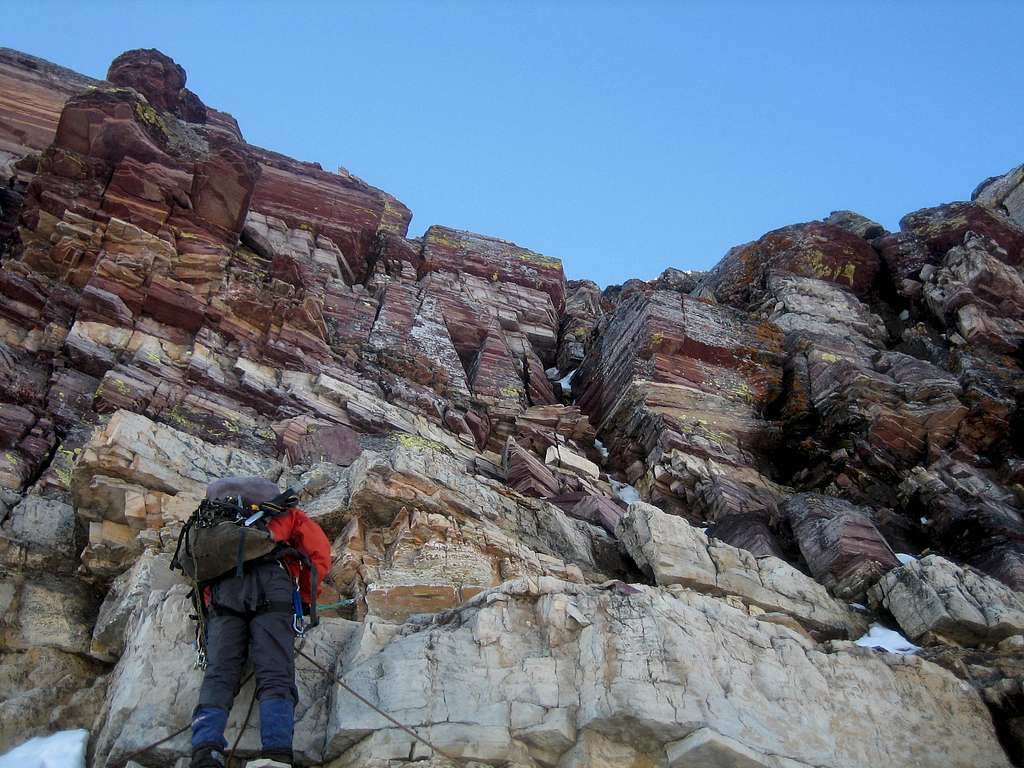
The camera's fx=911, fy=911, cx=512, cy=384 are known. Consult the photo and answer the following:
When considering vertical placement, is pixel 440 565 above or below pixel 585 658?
above

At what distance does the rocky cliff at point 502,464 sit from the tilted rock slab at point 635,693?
0.13 feet

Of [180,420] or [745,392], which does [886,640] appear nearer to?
[180,420]

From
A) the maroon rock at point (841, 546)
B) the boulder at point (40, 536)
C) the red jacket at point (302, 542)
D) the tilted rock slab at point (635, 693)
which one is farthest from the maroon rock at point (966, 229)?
the boulder at point (40, 536)

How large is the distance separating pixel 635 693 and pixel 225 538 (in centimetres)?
458

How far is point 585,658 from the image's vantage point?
9.88 metres

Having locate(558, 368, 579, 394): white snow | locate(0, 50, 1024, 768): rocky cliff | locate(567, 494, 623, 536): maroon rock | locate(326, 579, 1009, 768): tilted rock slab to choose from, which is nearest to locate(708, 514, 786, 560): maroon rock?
locate(0, 50, 1024, 768): rocky cliff

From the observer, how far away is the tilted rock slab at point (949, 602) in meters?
13.3

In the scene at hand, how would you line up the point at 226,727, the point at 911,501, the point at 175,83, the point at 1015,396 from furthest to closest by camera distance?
1. the point at 175,83
2. the point at 1015,396
3. the point at 911,501
4. the point at 226,727

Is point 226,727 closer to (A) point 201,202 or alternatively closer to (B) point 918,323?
(A) point 201,202

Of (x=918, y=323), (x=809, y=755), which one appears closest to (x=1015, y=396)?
(x=918, y=323)

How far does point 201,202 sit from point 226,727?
2018 centimetres

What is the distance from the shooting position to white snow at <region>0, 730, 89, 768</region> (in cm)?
888

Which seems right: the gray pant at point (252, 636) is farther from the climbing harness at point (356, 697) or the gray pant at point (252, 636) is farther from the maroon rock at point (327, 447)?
the maroon rock at point (327, 447)

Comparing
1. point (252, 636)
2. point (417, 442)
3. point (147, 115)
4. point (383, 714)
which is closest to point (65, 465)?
point (252, 636)
